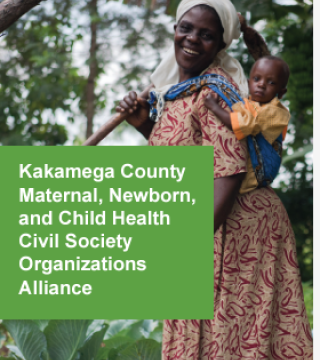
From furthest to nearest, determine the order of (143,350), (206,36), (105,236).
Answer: (143,350)
(105,236)
(206,36)

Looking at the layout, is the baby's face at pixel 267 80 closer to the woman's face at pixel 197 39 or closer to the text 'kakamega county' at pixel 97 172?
the woman's face at pixel 197 39

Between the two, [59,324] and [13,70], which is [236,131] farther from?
[13,70]

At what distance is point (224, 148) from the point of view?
1.73 meters

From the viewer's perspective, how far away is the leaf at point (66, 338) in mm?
2418

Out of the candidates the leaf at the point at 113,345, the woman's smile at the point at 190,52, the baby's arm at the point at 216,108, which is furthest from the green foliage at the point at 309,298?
the woman's smile at the point at 190,52

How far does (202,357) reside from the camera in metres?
1.76

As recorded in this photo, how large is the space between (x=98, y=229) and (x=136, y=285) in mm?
287

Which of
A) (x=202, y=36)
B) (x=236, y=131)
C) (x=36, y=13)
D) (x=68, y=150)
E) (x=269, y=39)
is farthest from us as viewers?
(x=36, y=13)

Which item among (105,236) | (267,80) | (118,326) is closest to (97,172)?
(105,236)

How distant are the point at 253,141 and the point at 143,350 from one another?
1237 mm

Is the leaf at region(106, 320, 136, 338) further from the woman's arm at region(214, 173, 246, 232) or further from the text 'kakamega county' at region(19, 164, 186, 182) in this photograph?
the woman's arm at region(214, 173, 246, 232)

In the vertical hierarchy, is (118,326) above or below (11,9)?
below

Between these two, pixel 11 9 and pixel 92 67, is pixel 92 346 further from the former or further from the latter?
pixel 92 67
